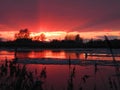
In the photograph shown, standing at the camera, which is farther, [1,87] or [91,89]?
[91,89]

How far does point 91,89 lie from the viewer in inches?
406

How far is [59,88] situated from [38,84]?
584 centimetres

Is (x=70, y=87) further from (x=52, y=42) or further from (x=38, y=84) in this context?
(x=52, y=42)

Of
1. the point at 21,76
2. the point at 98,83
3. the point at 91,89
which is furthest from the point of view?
the point at 98,83

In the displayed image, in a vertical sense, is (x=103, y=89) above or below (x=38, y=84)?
below

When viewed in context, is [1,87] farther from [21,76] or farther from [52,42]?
[52,42]

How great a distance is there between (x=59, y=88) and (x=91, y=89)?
1.07m

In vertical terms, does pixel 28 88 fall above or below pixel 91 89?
above

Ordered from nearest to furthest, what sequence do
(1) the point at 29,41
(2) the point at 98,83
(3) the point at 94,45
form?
(2) the point at 98,83 < (3) the point at 94,45 < (1) the point at 29,41

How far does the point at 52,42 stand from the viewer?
75562mm

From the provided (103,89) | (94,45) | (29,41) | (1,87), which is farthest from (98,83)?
(29,41)

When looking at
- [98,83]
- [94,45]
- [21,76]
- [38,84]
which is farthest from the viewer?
[94,45]

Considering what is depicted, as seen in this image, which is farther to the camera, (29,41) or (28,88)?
(29,41)

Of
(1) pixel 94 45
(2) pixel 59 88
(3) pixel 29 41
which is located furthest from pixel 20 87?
(3) pixel 29 41
